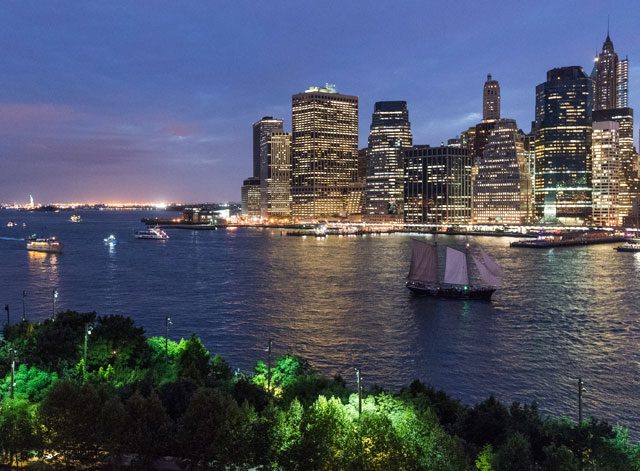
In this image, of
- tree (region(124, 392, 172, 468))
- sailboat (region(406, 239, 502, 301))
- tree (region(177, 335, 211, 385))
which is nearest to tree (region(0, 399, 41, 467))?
tree (region(124, 392, 172, 468))

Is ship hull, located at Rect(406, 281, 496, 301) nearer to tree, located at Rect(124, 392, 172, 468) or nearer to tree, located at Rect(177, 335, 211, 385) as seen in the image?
tree, located at Rect(177, 335, 211, 385)

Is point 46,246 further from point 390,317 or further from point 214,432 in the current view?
point 214,432

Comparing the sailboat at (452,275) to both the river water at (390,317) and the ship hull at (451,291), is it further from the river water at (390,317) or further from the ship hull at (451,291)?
the river water at (390,317)

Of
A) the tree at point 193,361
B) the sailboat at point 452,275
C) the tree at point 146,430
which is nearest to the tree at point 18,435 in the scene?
the tree at point 146,430

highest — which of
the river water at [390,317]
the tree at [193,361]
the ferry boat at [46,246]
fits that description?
the ferry boat at [46,246]

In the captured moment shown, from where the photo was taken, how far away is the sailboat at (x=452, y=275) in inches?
2889

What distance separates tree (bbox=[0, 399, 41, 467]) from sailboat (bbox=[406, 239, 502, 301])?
57.8m

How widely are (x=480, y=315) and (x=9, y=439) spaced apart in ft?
165

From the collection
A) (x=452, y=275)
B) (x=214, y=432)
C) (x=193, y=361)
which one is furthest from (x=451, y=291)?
(x=214, y=432)

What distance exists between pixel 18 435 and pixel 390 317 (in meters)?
43.5

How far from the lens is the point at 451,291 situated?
7481 cm

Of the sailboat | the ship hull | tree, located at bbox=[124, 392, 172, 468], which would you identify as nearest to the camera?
tree, located at bbox=[124, 392, 172, 468]

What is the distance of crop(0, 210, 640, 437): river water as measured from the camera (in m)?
40.2

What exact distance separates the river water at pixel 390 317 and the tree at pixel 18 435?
887 inches
